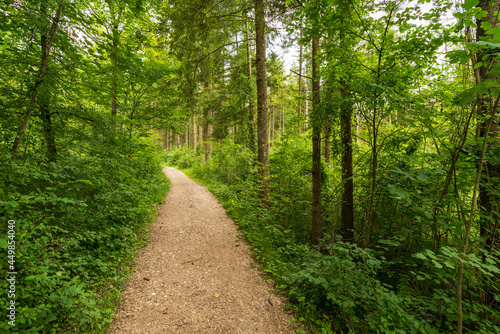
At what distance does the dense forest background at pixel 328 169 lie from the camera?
8.25 ft

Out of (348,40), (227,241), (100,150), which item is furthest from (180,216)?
(348,40)

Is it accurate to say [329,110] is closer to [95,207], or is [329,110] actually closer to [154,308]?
[154,308]

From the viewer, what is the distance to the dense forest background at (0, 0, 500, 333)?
2516 mm

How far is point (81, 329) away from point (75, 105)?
433 centimetres

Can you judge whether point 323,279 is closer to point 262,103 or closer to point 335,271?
point 335,271

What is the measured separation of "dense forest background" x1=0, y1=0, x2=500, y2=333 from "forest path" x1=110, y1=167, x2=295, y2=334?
1.08 ft

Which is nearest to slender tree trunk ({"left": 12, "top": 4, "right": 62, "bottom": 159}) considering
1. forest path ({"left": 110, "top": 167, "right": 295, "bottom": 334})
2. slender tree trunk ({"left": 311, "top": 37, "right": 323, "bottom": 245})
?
forest path ({"left": 110, "top": 167, "right": 295, "bottom": 334})

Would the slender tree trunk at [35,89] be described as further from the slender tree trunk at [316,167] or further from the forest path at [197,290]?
the slender tree trunk at [316,167]

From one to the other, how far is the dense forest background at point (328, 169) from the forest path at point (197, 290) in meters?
0.33

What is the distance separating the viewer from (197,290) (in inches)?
142

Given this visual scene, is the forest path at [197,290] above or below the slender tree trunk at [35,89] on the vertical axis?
below

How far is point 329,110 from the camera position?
3609mm

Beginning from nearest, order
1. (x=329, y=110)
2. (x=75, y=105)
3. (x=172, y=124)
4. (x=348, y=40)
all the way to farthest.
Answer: (x=348, y=40) → (x=329, y=110) → (x=75, y=105) → (x=172, y=124)

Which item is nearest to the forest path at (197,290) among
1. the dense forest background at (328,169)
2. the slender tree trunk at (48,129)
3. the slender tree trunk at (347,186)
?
the dense forest background at (328,169)
